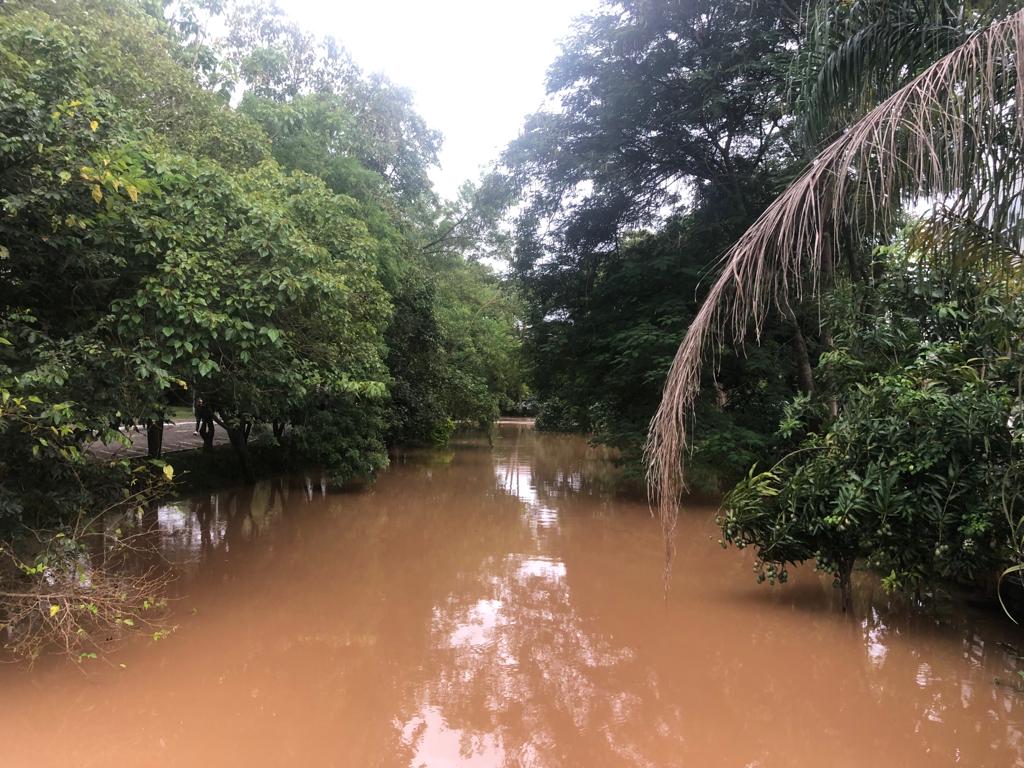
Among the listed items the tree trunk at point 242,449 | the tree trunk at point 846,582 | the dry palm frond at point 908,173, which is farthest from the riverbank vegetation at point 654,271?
the tree trunk at point 242,449

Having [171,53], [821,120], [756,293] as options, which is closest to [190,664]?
[756,293]

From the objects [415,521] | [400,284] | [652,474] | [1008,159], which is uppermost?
[400,284]

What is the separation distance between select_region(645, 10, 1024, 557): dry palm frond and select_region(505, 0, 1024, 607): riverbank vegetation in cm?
1

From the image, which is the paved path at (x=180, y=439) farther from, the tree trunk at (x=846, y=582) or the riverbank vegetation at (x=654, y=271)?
the tree trunk at (x=846, y=582)

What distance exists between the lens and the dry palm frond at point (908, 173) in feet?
7.53

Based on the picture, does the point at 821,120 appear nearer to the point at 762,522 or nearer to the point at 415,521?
the point at 762,522

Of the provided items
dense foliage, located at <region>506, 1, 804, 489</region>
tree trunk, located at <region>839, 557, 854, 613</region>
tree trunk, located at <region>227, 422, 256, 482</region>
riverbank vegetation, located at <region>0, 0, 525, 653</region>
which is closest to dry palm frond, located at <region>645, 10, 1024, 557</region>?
riverbank vegetation, located at <region>0, 0, 525, 653</region>

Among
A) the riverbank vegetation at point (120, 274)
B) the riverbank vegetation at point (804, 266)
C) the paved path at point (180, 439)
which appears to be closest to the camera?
the riverbank vegetation at point (804, 266)

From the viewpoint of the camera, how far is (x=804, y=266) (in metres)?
4.43

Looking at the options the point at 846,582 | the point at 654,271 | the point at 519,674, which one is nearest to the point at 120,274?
the point at 519,674

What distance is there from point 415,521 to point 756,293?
29.8 feet

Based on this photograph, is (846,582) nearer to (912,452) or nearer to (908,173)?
(912,452)

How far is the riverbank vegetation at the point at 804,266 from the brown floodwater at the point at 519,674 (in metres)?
0.74

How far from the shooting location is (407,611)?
20.6 feet
